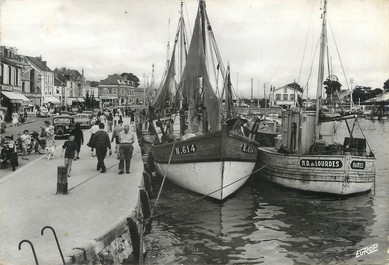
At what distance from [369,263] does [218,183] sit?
707 centimetres

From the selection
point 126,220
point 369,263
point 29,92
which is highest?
point 29,92

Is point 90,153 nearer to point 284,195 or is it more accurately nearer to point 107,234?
point 284,195

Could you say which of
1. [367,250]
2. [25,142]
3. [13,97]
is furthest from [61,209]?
[13,97]

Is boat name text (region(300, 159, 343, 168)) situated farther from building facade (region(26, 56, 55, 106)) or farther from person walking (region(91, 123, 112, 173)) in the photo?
building facade (region(26, 56, 55, 106))

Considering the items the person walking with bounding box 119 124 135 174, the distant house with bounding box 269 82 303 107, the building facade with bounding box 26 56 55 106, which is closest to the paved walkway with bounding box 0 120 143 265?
the person walking with bounding box 119 124 135 174

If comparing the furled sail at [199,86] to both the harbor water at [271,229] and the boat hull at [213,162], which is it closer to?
the boat hull at [213,162]

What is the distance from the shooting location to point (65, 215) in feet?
31.7

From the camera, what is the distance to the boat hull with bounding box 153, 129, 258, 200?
54.5 feet

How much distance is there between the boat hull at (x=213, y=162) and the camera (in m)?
16.6

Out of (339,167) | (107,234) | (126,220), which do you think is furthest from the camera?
(339,167)

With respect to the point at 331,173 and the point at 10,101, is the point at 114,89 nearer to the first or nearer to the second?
the point at 10,101

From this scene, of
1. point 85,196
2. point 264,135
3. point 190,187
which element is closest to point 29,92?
point 264,135

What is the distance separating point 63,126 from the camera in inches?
1200

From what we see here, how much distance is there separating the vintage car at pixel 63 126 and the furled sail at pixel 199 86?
41.3 feet
